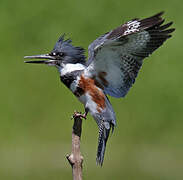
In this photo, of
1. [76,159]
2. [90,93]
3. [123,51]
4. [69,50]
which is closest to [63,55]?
[69,50]

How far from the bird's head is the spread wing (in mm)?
167

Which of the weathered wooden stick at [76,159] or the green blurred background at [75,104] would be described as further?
the green blurred background at [75,104]

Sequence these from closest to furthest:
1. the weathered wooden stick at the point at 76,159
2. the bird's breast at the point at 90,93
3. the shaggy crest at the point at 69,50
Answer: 1. the weathered wooden stick at the point at 76,159
2. the bird's breast at the point at 90,93
3. the shaggy crest at the point at 69,50

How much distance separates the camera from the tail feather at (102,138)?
16.6 feet

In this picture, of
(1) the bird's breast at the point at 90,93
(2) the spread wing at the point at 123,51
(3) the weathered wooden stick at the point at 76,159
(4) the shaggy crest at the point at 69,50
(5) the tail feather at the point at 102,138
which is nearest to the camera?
(3) the weathered wooden stick at the point at 76,159

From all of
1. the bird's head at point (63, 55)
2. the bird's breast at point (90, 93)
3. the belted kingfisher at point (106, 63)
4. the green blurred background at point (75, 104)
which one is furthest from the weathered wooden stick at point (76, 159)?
the green blurred background at point (75, 104)

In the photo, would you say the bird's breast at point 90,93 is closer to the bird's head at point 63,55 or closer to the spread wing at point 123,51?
the spread wing at point 123,51

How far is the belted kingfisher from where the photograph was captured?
4.99 metres

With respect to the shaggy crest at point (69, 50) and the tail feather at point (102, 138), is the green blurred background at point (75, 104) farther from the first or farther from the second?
the tail feather at point (102, 138)

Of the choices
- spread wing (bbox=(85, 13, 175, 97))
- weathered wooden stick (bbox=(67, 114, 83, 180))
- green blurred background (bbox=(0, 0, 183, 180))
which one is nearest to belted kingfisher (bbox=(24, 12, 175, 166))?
spread wing (bbox=(85, 13, 175, 97))

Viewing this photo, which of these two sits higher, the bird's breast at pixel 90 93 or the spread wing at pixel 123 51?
the spread wing at pixel 123 51

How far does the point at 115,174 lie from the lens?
7.31 meters

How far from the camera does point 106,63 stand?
5.15 meters

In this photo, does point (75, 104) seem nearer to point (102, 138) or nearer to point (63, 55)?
point (63, 55)
